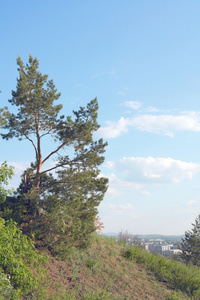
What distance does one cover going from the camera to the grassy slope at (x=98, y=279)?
13.1m

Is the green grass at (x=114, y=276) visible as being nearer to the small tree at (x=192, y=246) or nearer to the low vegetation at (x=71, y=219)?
the low vegetation at (x=71, y=219)

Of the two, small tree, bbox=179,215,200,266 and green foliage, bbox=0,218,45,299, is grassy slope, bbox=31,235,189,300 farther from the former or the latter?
small tree, bbox=179,215,200,266

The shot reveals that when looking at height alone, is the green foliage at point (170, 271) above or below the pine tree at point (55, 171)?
below

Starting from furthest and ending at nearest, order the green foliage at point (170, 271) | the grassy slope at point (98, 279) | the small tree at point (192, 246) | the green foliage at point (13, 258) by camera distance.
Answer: the small tree at point (192, 246)
the green foliage at point (170, 271)
the grassy slope at point (98, 279)
the green foliage at point (13, 258)

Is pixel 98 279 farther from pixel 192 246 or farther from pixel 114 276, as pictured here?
pixel 192 246

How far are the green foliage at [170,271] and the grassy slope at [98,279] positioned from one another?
0.62 metres

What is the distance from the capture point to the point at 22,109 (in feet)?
55.2

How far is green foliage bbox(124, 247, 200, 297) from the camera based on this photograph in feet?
55.7

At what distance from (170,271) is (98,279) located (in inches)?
213

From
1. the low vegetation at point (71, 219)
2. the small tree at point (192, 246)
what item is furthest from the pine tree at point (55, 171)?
the small tree at point (192, 246)

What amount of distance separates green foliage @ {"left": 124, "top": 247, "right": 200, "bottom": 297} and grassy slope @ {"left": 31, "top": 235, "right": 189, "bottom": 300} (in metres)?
0.62

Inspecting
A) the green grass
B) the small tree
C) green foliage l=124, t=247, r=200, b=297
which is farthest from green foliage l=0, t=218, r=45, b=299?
the small tree

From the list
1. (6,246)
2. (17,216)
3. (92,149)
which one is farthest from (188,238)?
(6,246)

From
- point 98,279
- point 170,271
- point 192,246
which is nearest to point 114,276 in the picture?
point 98,279
